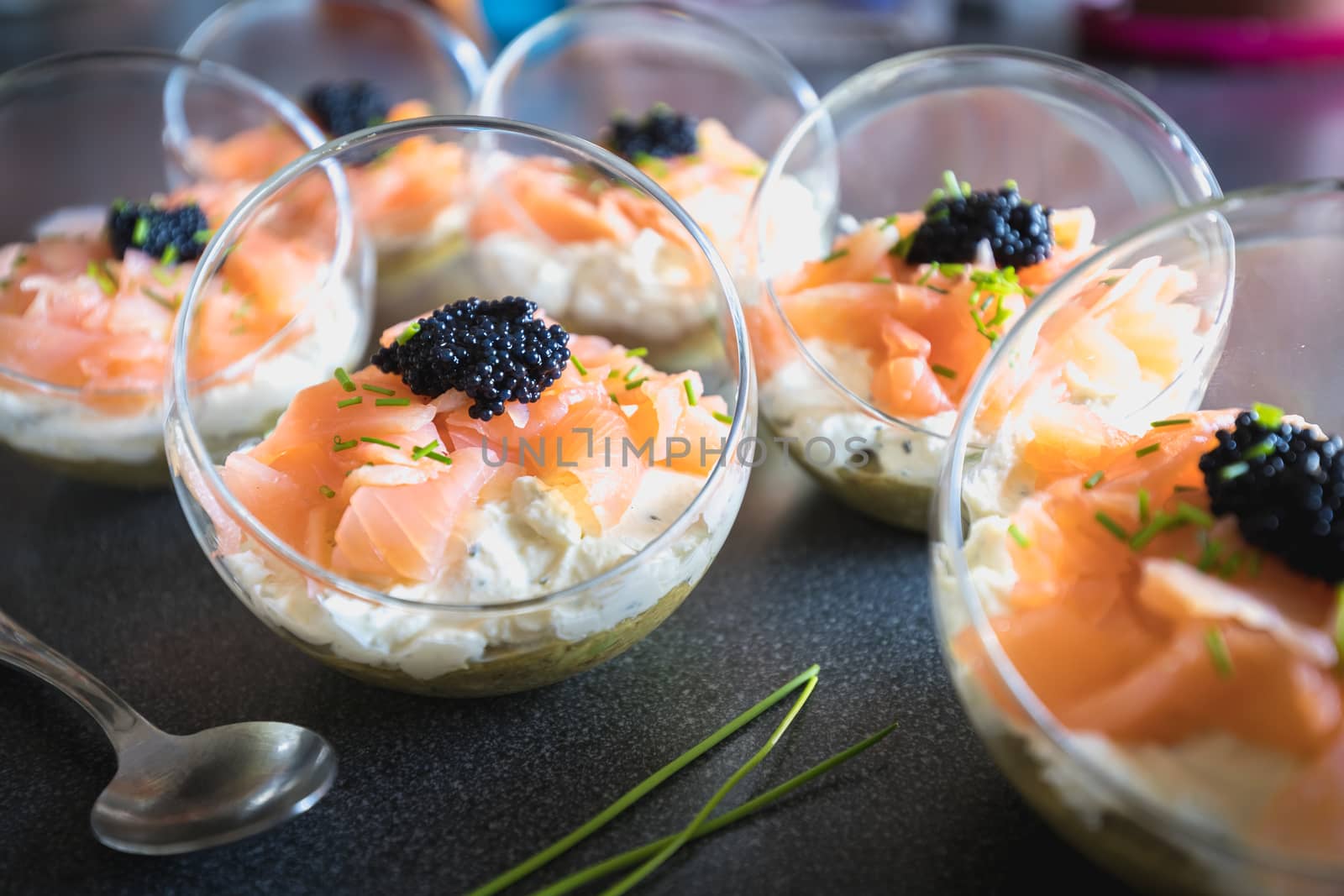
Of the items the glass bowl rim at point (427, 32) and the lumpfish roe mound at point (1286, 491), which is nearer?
Result: the lumpfish roe mound at point (1286, 491)

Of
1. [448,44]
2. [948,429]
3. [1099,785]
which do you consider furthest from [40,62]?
[1099,785]

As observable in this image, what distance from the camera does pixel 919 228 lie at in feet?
5.79

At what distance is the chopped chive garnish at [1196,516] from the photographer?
3.93 feet

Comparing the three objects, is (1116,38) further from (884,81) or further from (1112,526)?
(1112,526)

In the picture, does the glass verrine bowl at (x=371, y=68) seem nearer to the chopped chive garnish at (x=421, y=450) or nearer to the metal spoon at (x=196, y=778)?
the chopped chive garnish at (x=421, y=450)

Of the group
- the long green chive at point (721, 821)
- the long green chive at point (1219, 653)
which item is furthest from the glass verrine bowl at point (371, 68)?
the long green chive at point (1219, 653)

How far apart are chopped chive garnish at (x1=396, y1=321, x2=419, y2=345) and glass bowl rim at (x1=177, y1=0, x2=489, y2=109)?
1.37 metres

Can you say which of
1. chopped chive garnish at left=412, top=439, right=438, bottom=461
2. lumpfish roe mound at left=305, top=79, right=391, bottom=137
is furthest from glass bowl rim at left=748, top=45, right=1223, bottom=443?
lumpfish roe mound at left=305, top=79, right=391, bottom=137

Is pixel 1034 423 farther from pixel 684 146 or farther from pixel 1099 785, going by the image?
pixel 684 146

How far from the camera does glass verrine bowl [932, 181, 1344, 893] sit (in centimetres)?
103

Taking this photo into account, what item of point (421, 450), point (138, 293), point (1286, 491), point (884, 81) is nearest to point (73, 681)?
point (421, 450)

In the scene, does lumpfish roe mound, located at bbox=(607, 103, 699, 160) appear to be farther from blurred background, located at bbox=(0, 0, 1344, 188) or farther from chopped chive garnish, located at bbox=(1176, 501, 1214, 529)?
chopped chive garnish, located at bbox=(1176, 501, 1214, 529)

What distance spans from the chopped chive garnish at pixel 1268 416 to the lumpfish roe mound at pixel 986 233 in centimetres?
47

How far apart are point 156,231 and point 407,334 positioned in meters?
0.71
